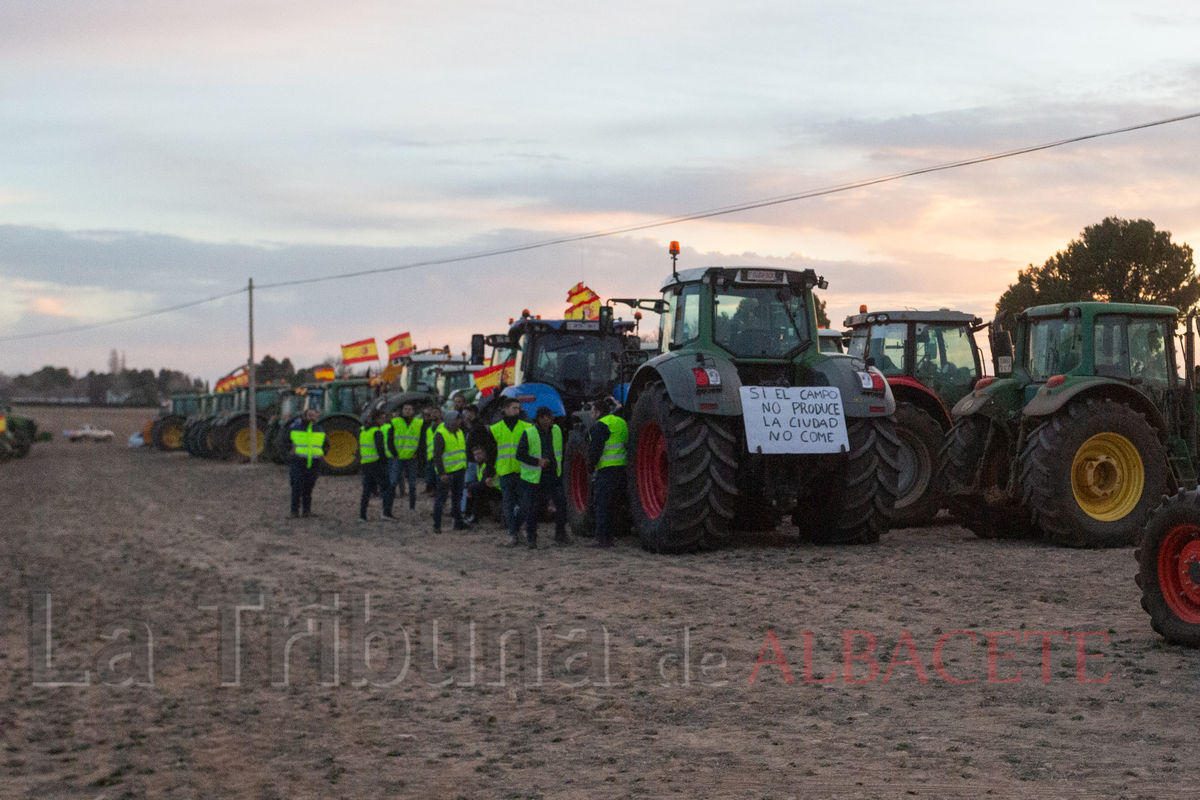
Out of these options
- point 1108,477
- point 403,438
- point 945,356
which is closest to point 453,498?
point 403,438

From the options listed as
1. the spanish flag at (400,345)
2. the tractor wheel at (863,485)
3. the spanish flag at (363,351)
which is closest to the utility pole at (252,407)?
the spanish flag at (363,351)

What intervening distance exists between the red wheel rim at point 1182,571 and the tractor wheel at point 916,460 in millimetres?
6353

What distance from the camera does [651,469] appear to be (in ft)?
42.1

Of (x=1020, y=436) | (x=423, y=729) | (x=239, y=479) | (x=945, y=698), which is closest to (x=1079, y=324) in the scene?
A: (x=1020, y=436)

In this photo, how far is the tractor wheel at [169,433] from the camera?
5284cm

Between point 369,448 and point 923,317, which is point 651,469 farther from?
point 369,448

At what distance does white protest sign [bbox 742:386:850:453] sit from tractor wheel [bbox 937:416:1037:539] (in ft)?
5.37

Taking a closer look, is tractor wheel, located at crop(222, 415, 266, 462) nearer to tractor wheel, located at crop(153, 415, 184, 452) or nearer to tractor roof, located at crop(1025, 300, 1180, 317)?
tractor wheel, located at crop(153, 415, 184, 452)

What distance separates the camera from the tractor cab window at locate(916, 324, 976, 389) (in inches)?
604

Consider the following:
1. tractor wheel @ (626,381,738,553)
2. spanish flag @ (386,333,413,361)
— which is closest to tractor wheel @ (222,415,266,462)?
spanish flag @ (386,333,413,361)

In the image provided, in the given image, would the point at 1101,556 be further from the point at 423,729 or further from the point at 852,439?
the point at 423,729

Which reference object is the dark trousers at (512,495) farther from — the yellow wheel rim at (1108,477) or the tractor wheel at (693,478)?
the yellow wheel rim at (1108,477)

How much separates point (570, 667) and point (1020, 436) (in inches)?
260

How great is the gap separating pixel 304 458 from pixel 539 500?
5.37 meters
